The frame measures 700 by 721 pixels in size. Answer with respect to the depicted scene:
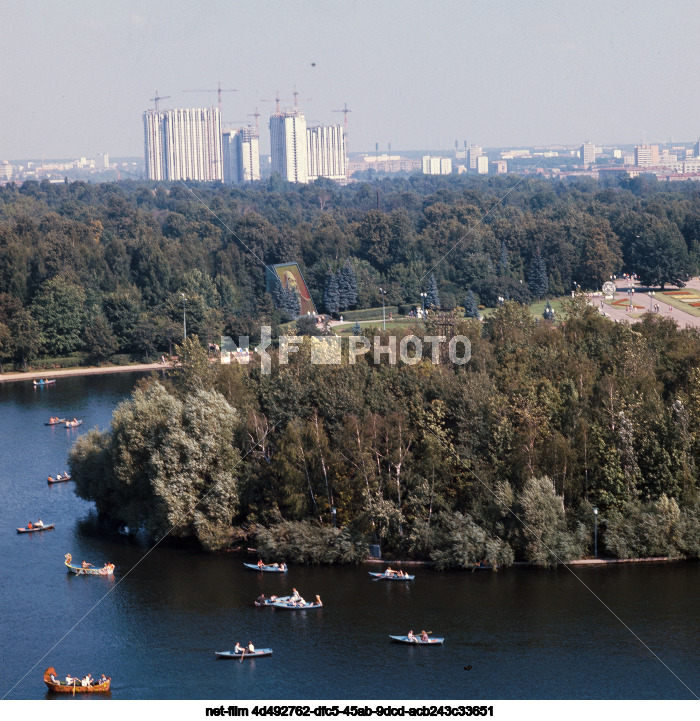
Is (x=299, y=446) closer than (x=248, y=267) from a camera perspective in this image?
Yes

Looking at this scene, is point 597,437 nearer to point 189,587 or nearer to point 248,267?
point 189,587

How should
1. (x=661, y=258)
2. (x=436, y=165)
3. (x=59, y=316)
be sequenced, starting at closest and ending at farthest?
1. (x=59, y=316)
2. (x=661, y=258)
3. (x=436, y=165)

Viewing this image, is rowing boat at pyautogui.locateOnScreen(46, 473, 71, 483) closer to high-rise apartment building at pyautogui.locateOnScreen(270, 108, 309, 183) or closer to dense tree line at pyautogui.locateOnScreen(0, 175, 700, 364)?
dense tree line at pyautogui.locateOnScreen(0, 175, 700, 364)

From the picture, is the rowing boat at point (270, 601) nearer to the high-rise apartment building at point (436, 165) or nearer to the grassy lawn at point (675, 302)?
the grassy lawn at point (675, 302)

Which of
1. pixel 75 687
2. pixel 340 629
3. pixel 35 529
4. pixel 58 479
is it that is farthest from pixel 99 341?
pixel 75 687

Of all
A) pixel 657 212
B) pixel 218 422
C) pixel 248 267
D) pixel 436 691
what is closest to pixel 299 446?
pixel 218 422

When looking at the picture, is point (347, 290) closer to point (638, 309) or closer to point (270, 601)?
point (638, 309)

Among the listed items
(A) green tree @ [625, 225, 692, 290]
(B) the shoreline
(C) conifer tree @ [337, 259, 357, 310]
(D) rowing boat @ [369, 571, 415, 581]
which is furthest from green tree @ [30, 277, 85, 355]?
(D) rowing boat @ [369, 571, 415, 581]
